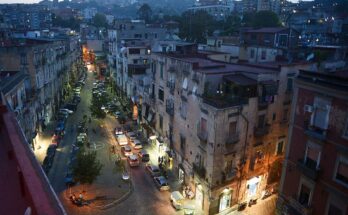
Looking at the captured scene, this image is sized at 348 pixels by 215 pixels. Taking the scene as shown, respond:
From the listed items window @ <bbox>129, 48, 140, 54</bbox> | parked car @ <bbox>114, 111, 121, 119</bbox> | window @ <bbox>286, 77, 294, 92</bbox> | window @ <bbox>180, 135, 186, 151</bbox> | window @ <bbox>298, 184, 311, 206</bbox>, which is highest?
window @ <bbox>129, 48, 140, 54</bbox>

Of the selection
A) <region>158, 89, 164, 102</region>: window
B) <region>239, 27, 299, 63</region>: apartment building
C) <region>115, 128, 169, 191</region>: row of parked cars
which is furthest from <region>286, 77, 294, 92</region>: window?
<region>239, 27, 299, 63</region>: apartment building

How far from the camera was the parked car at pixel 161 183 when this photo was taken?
36719 millimetres

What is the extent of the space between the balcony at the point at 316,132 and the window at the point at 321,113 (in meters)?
0.21

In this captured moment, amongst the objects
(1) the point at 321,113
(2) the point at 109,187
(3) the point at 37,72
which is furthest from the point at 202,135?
(3) the point at 37,72

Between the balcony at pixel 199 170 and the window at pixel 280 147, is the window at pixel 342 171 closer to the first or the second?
the balcony at pixel 199 170

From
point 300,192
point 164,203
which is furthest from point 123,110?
point 300,192

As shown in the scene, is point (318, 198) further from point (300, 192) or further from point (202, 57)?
point (202, 57)

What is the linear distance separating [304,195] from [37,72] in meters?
46.5

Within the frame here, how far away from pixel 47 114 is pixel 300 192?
50.9 meters

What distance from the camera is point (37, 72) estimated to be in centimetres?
5153

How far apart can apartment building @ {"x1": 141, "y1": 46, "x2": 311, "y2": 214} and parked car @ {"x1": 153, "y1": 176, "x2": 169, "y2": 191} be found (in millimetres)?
2395

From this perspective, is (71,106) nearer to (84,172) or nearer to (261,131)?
(84,172)

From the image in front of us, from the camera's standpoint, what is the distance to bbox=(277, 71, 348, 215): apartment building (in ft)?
66.0

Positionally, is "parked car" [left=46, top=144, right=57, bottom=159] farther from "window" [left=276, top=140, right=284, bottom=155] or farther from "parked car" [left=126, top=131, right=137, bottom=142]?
"window" [left=276, top=140, right=284, bottom=155]
